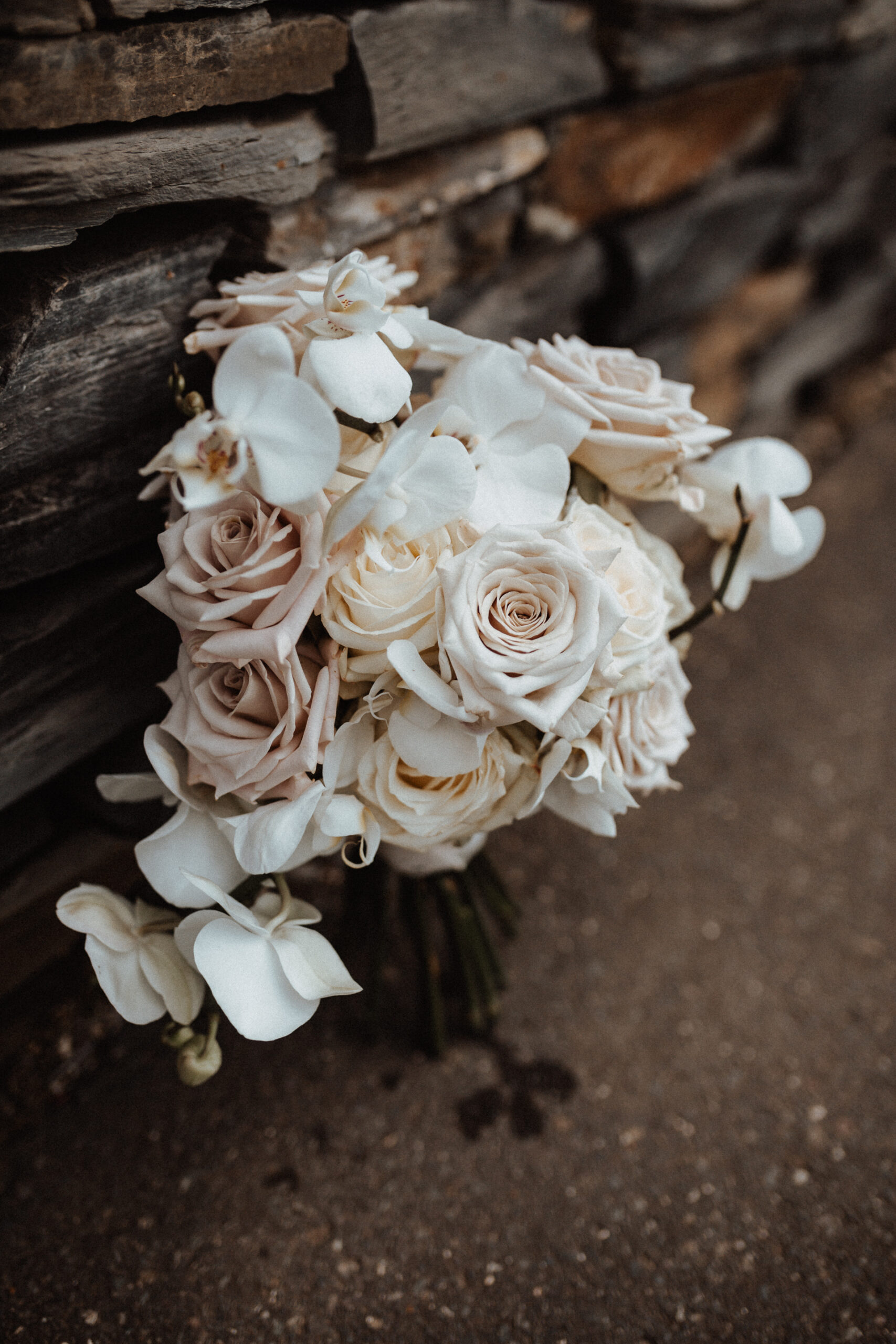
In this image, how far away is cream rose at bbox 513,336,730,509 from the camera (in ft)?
2.99

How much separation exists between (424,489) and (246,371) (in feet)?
0.57

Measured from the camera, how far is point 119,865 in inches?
52.2

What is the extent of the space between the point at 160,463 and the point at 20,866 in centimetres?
70

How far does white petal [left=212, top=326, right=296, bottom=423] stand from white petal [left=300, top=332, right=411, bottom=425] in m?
0.05

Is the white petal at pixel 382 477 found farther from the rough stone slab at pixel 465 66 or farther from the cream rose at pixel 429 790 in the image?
Answer: the rough stone slab at pixel 465 66

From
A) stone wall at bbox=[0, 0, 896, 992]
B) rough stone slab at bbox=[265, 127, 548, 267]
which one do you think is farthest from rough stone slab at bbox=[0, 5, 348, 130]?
rough stone slab at bbox=[265, 127, 548, 267]

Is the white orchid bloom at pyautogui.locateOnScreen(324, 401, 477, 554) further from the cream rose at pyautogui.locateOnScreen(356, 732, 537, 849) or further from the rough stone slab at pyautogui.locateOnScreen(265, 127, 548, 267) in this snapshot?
the rough stone slab at pyautogui.locateOnScreen(265, 127, 548, 267)

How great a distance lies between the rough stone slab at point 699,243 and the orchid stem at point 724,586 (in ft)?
3.41

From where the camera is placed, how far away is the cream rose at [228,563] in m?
0.76

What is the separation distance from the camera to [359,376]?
79cm

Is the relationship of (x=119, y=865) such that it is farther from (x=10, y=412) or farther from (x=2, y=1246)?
(x=10, y=412)

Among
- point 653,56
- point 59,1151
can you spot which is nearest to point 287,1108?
point 59,1151

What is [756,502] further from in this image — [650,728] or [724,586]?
[650,728]

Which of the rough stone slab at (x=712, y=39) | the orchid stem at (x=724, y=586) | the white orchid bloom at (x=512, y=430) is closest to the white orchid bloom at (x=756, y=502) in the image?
the orchid stem at (x=724, y=586)
